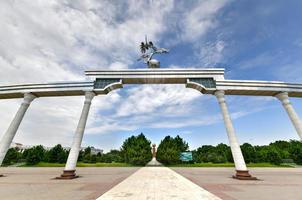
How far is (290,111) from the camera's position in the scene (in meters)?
17.9

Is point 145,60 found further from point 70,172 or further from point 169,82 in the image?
point 70,172

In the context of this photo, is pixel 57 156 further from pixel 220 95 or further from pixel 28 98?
pixel 220 95

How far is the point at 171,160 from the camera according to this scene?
45750 millimetres

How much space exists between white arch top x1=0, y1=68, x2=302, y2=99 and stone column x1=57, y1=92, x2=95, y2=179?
1.46 meters

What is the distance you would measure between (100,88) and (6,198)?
1192cm

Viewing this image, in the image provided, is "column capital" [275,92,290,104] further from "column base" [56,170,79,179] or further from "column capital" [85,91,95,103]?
"column base" [56,170,79,179]

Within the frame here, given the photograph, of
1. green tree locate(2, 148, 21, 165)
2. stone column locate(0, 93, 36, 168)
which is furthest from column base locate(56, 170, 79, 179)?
green tree locate(2, 148, 21, 165)

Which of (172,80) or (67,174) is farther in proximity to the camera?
(172,80)

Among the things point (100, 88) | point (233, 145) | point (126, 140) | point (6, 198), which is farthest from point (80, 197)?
point (126, 140)

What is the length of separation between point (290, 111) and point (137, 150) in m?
37.0

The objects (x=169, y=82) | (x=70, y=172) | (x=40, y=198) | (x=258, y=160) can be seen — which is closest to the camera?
(x=40, y=198)

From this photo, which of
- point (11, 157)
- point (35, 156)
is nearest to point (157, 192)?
point (35, 156)

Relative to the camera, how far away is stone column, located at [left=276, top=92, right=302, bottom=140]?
16964mm

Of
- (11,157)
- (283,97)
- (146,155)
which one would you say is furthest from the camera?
(11,157)
